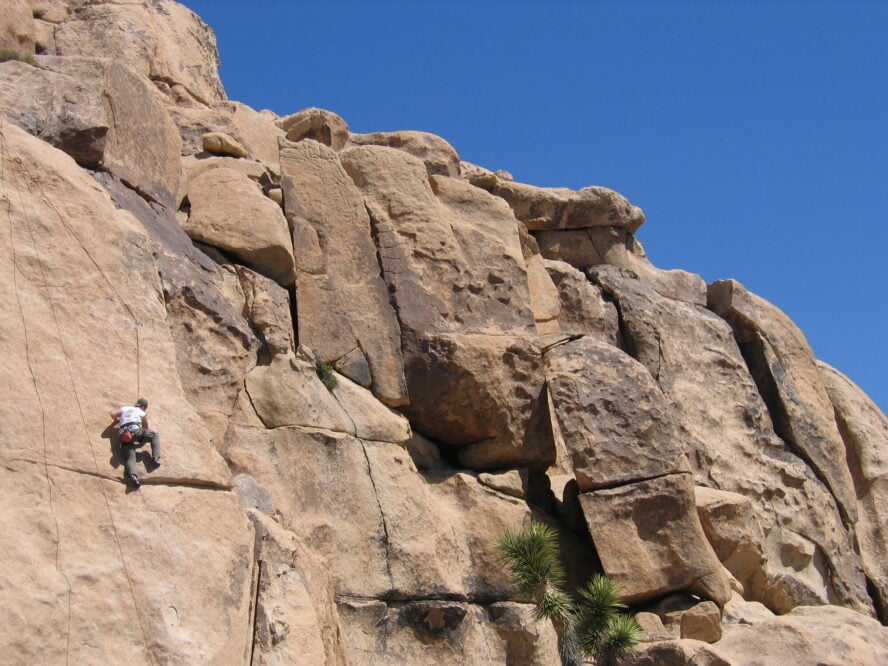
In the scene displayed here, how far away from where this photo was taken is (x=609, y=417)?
22547 mm

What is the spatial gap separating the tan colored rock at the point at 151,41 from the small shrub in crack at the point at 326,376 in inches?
300

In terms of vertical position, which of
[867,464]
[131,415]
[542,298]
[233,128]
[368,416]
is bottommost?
[131,415]

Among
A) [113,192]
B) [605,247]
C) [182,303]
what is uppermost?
[605,247]

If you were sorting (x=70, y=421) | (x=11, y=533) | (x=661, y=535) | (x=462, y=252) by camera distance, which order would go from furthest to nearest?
(x=462, y=252)
(x=661, y=535)
(x=70, y=421)
(x=11, y=533)

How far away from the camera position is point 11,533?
40.0 ft

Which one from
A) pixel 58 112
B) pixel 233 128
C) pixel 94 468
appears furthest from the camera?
pixel 233 128

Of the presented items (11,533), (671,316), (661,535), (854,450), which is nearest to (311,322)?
(661,535)

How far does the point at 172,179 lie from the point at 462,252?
6.30 meters

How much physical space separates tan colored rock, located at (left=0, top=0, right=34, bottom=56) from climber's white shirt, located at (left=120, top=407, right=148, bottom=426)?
10626mm

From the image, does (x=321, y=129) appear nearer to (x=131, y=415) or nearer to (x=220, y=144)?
(x=220, y=144)

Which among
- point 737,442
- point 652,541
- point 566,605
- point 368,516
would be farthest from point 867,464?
point 368,516

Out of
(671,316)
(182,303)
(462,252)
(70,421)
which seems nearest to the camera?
(70,421)

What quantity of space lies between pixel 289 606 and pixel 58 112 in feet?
27.7

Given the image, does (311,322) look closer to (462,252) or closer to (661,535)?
(462,252)
